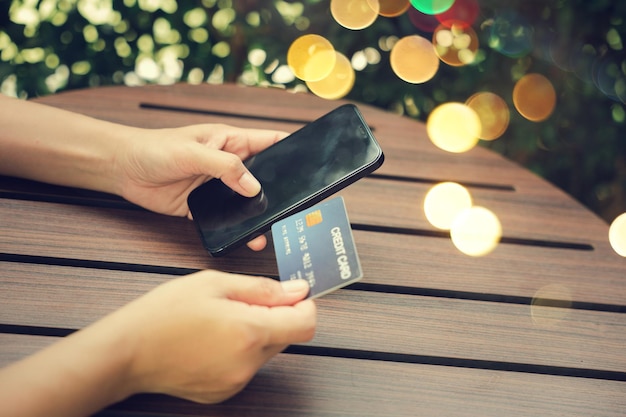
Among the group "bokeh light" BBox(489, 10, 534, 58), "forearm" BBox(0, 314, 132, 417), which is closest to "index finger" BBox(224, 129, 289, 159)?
"forearm" BBox(0, 314, 132, 417)

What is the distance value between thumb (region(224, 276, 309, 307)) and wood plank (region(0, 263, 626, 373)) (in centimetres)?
10

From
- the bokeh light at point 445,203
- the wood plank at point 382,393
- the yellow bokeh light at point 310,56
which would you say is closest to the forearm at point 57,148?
the wood plank at point 382,393

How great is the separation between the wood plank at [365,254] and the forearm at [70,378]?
28 centimetres

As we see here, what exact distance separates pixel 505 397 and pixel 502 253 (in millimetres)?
335

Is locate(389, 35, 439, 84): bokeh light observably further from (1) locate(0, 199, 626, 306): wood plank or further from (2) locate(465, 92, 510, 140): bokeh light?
(1) locate(0, 199, 626, 306): wood plank

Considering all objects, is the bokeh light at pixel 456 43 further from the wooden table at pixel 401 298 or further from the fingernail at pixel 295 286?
the fingernail at pixel 295 286

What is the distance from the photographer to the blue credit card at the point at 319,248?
81 centimetres

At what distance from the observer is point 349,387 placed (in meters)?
0.78

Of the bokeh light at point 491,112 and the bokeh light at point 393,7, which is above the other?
the bokeh light at point 393,7

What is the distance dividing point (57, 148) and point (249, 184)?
16.0 inches

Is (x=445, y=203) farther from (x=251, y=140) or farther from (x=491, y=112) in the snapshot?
(x=491, y=112)

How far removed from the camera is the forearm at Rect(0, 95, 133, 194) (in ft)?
3.52

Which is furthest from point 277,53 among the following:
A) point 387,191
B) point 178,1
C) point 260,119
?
point 387,191

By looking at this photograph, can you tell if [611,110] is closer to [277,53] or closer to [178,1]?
[277,53]
